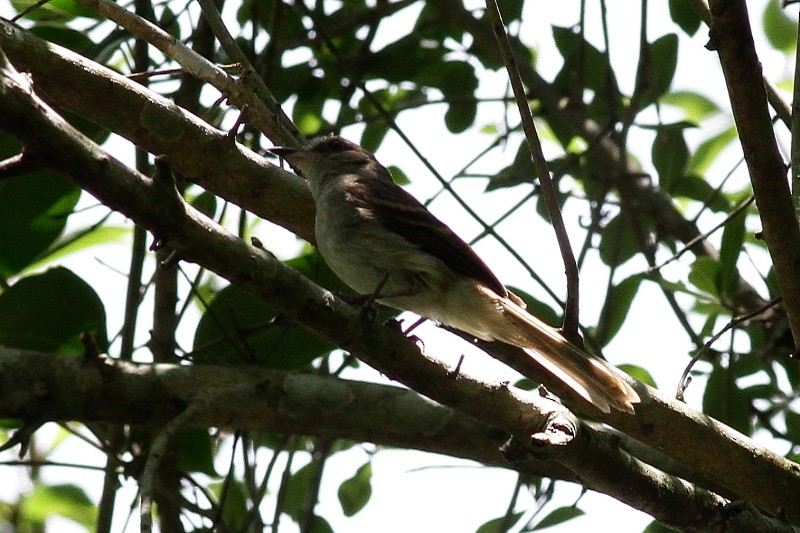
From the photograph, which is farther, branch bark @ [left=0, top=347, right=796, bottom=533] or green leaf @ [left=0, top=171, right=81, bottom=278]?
green leaf @ [left=0, top=171, right=81, bottom=278]

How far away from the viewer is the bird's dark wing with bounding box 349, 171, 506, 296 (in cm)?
433

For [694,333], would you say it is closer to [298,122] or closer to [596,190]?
[596,190]

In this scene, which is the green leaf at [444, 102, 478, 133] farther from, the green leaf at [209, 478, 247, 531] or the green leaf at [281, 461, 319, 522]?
the green leaf at [209, 478, 247, 531]

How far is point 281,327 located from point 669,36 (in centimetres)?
305

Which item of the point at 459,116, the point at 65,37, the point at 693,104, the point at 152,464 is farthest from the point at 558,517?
the point at 693,104

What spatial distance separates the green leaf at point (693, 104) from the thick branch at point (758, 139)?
376cm

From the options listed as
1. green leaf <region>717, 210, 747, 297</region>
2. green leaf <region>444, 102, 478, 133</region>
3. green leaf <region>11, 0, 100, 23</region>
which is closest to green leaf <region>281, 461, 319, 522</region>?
green leaf <region>444, 102, 478, 133</region>

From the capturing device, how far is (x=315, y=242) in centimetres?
446

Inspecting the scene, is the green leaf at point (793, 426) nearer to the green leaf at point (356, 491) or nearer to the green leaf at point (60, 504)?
the green leaf at point (356, 491)

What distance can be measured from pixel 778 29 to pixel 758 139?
3.92 meters

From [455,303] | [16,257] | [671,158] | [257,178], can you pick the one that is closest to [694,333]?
[671,158]

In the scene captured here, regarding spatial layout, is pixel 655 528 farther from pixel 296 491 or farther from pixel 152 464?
pixel 152 464

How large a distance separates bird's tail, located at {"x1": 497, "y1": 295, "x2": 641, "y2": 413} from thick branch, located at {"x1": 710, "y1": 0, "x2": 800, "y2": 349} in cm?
70

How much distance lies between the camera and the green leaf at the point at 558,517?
179 inches
